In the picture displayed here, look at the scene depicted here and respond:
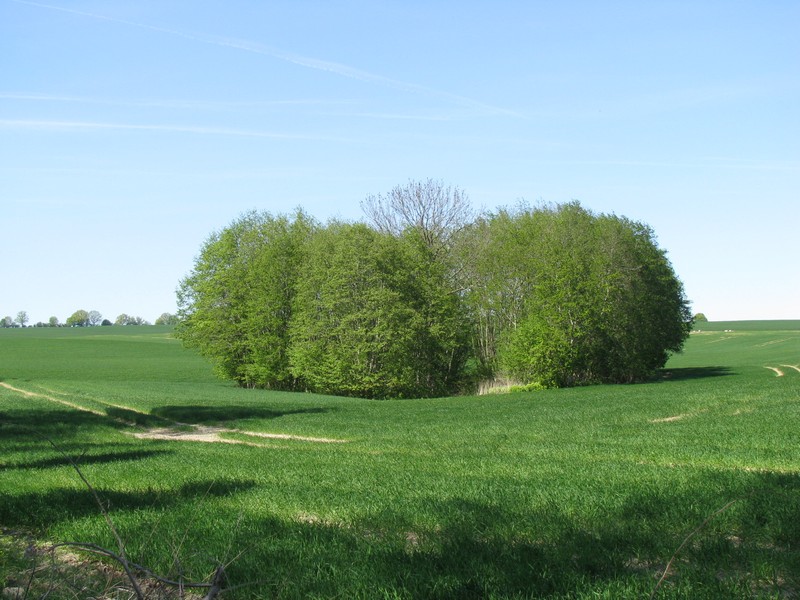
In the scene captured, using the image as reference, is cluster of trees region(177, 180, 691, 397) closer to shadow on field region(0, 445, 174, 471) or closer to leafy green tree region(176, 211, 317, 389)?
leafy green tree region(176, 211, 317, 389)

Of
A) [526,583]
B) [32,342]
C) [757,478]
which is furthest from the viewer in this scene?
[32,342]

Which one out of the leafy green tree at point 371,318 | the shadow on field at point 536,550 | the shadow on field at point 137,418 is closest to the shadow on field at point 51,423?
the shadow on field at point 137,418

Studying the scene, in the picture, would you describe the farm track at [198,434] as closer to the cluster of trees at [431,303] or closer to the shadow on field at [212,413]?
the shadow on field at [212,413]

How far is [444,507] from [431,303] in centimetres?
4280

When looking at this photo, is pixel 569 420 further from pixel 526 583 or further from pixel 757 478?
pixel 526 583

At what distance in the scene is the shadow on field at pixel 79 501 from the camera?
26.7 ft

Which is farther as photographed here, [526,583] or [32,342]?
[32,342]

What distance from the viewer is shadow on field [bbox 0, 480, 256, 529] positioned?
8.14 m

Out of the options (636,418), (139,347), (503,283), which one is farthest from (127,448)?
(139,347)

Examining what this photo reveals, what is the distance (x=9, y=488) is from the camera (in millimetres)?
10352

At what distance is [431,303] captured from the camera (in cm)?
5056

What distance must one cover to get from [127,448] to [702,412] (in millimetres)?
17667

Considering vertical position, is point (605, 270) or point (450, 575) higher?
point (605, 270)

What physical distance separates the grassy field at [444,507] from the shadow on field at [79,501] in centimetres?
4
